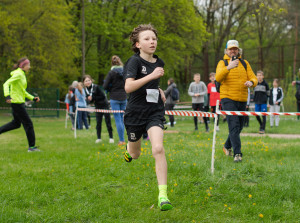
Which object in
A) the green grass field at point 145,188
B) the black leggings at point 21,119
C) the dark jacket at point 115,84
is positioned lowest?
the green grass field at point 145,188

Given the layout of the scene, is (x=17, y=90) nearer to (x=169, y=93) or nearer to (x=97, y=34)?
(x=169, y=93)

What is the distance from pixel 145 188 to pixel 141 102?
1417mm

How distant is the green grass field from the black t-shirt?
3.46 ft

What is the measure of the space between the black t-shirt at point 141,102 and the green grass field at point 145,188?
3.46ft

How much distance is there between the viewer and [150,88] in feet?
14.0

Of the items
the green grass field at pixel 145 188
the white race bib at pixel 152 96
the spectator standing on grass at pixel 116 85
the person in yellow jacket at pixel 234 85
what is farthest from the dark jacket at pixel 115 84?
the white race bib at pixel 152 96

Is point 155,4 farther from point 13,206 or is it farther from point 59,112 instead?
point 13,206

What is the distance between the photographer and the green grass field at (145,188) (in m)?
4.07

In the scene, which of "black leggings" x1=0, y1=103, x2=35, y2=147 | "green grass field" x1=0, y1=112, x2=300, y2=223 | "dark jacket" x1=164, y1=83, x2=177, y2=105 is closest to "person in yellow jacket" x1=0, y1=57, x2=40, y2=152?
"black leggings" x1=0, y1=103, x2=35, y2=147

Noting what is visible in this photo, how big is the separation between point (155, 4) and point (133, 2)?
1.86 metres

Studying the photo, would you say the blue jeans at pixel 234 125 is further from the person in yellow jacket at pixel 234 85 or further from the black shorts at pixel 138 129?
the black shorts at pixel 138 129

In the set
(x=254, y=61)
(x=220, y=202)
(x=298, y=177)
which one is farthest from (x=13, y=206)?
(x=254, y=61)

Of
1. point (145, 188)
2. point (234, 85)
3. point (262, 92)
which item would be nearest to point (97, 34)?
point (262, 92)

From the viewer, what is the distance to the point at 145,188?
5062 millimetres
